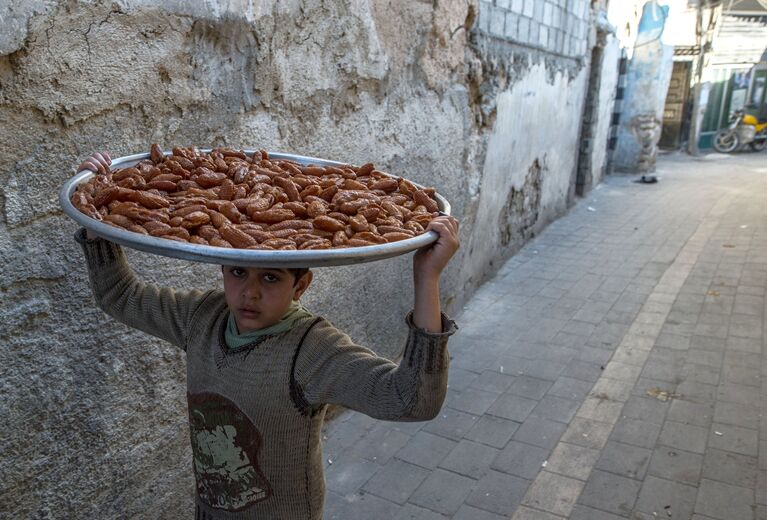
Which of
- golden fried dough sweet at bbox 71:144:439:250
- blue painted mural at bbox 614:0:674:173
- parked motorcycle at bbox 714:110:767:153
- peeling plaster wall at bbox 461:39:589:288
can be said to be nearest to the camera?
golden fried dough sweet at bbox 71:144:439:250

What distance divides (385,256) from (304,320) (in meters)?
0.38

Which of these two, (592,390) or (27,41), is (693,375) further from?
(27,41)

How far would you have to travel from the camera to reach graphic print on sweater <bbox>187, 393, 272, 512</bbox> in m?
1.50

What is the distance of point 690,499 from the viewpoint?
283 centimetres

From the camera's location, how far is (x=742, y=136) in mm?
17375

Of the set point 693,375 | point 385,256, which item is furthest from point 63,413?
point 693,375

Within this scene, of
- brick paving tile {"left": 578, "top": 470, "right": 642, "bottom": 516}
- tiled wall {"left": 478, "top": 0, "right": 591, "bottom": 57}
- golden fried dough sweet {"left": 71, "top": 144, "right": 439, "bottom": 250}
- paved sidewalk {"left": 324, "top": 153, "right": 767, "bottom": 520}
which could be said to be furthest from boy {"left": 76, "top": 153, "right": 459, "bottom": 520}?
tiled wall {"left": 478, "top": 0, "right": 591, "bottom": 57}

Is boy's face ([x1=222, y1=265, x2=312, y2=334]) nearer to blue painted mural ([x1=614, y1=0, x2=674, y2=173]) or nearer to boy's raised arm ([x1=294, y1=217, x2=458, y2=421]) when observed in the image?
boy's raised arm ([x1=294, y1=217, x2=458, y2=421])

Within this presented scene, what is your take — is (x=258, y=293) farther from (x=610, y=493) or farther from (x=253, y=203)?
(x=610, y=493)

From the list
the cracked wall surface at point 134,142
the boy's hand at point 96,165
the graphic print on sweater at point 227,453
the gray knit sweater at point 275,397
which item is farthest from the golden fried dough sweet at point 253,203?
the graphic print on sweater at point 227,453

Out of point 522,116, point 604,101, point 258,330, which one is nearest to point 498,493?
point 258,330

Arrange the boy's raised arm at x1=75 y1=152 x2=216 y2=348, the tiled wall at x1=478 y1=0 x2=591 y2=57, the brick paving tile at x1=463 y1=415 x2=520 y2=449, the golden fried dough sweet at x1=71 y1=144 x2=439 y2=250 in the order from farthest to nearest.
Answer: the tiled wall at x1=478 y1=0 x2=591 y2=57 → the brick paving tile at x1=463 y1=415 x2=520 y2=449 → the boy's raised arm at x1=75 y1=152 x2=216 y2=348 → the golden fried dough sweet at x1=71 y1=144 x2=439 y2=250

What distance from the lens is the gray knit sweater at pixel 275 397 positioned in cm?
134

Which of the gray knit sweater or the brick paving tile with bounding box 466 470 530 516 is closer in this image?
the gray knit sweater
